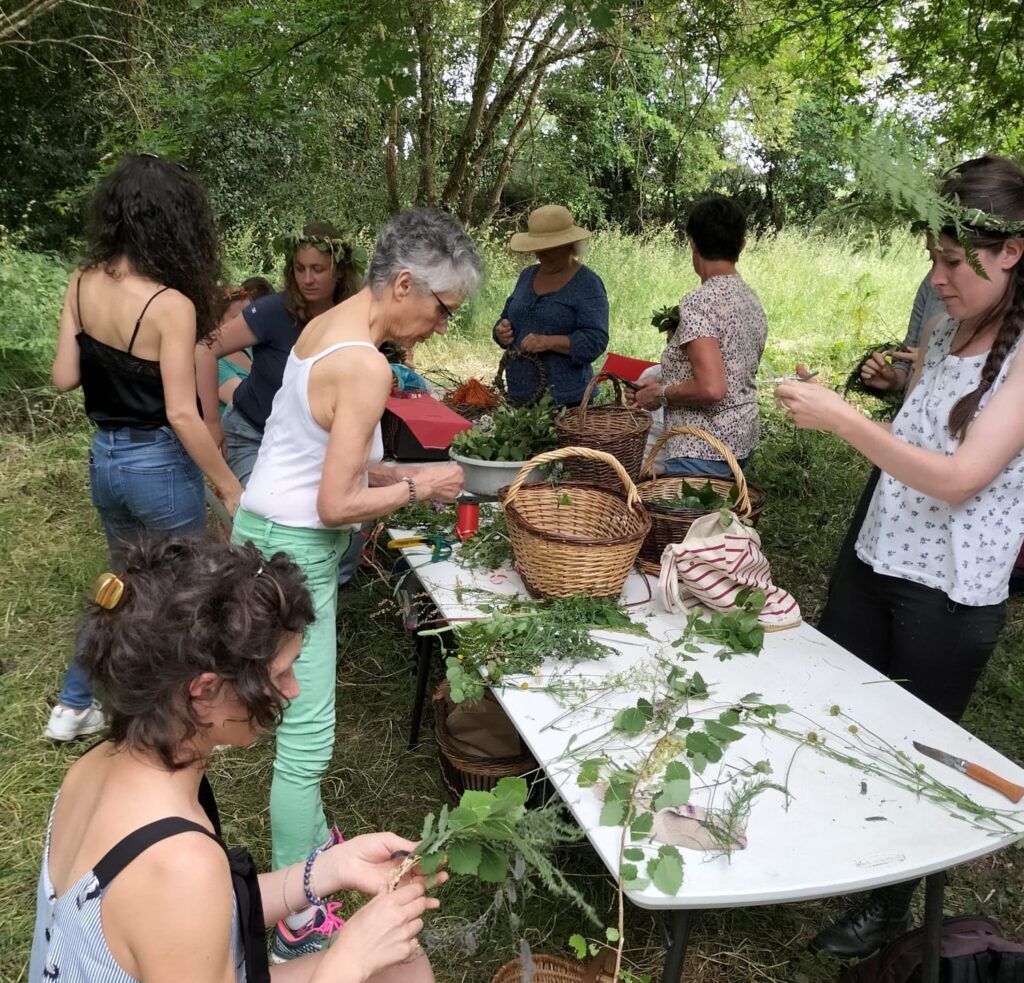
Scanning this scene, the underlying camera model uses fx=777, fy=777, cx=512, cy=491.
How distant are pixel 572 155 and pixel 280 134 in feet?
17.7

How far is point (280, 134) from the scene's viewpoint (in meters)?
9.31

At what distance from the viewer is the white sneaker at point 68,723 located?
2857 millimetres

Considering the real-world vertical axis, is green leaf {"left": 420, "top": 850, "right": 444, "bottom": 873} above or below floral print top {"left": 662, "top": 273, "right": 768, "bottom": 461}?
below

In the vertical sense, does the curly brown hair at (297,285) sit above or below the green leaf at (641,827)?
above

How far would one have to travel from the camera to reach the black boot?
2.06 metres

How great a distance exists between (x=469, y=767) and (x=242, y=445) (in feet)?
6.05

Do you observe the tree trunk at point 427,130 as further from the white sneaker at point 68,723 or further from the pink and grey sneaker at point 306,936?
the pink and grey sneaker at point 306,936

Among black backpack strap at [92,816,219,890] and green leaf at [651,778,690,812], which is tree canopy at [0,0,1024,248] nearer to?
green leaf at [651,778,690,812]

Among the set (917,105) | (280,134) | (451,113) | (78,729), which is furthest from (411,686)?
(280,134)

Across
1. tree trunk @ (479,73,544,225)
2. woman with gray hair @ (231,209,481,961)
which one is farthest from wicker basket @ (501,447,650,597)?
tree trunk @ (479,73,544,225)

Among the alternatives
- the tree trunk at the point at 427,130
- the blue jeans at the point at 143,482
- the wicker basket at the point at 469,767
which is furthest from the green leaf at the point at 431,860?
the tree trunk at the point at 427,130

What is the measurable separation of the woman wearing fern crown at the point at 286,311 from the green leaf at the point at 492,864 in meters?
2.35

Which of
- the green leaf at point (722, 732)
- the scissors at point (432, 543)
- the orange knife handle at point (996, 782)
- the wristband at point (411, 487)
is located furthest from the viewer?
the scissors at point (432, 543)

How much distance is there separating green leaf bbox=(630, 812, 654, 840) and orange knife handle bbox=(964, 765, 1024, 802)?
0.67 m
